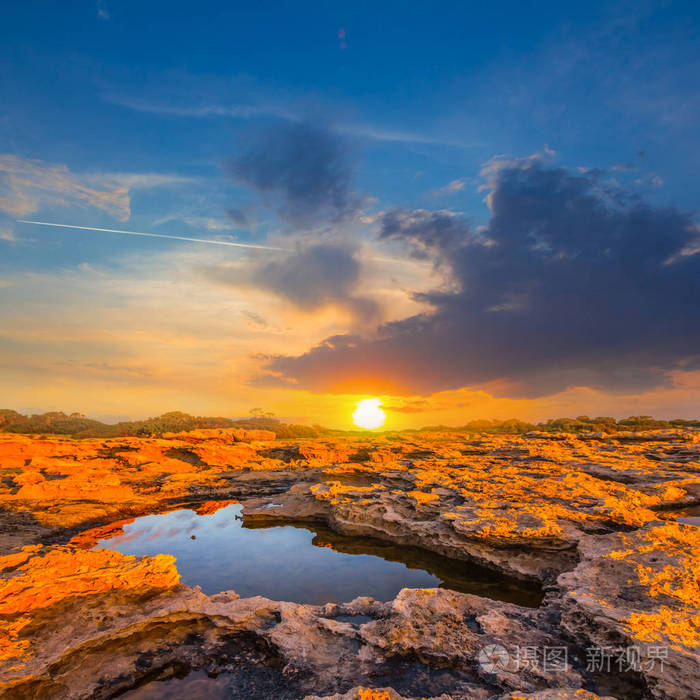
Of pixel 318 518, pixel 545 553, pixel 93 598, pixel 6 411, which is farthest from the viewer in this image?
pixel 6 411

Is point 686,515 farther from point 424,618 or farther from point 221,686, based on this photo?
point 221,686

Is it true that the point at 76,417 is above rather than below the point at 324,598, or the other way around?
above

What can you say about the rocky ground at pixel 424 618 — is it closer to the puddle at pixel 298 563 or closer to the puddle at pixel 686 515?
the puddle at pixel 686 515

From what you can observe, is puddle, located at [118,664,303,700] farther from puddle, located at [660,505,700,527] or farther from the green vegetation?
the green vegetation

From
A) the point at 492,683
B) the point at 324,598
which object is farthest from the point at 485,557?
the point at 492,683

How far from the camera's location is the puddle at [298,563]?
1028 cm

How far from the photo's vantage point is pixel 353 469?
21781 millimetres

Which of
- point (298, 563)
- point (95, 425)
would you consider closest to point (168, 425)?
point (95, 425)

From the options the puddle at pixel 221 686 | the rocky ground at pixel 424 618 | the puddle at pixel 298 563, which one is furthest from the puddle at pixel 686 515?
the puddle at pixel 221 686

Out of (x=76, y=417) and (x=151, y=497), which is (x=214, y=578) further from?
(x=76, y=417)

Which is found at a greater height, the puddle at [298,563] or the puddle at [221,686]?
the puddle at [221,686]

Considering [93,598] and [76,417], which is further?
[76,417]

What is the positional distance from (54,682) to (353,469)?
55.0ft

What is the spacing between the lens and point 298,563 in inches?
486
